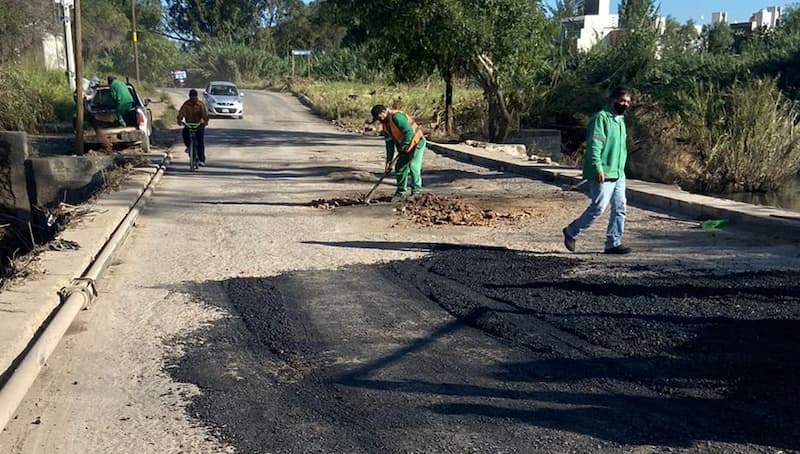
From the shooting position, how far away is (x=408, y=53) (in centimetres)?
2102

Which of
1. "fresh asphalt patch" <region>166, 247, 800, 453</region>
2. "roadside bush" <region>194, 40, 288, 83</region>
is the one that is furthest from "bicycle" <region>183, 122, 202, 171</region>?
"roadside bush" <region>194, 40, 288, 83</region>

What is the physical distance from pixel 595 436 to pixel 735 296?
2969 millimetres

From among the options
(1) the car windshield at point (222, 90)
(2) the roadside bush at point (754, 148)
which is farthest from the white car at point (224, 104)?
(2) the roadside bush at point (754, 148)

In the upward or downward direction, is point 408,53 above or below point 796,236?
above

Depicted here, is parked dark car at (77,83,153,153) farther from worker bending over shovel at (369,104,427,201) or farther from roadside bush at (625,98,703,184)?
roadside bush at (625,98,703,184)

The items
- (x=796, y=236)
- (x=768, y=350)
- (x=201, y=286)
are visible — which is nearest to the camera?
(x=768, y=350)

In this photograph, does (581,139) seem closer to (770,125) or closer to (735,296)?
(770,125)

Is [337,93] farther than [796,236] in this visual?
Yes

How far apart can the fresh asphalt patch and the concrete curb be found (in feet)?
7.94

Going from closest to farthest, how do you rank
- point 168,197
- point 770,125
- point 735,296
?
point 735,296, point 168,197, point 770,125

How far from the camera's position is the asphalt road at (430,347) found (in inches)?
172

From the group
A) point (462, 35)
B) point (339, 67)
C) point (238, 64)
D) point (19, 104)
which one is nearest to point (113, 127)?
point (19, 104)

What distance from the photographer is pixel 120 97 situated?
19.6 m

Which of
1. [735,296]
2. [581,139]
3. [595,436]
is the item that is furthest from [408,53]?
[595,436]
